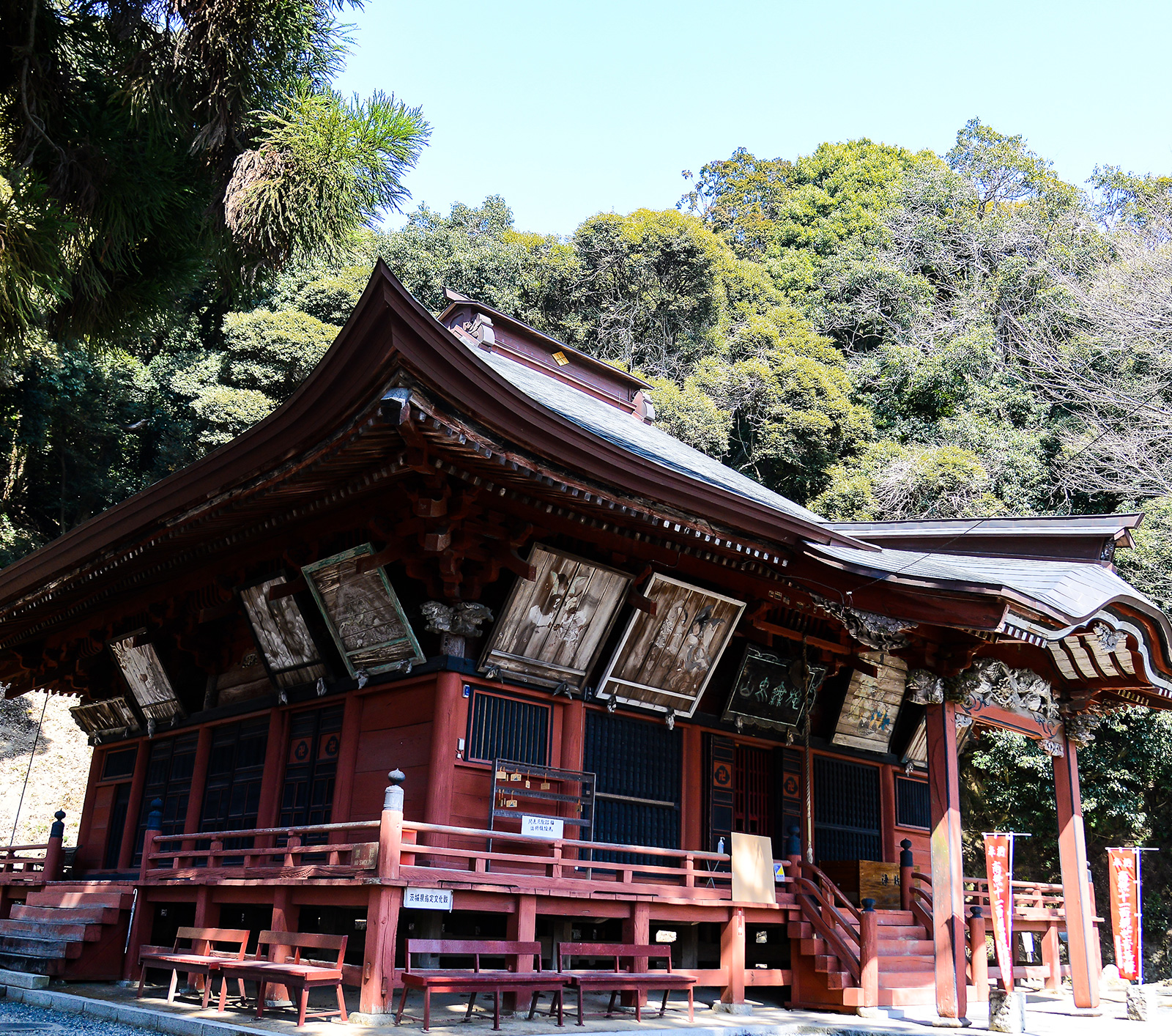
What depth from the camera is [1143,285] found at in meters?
31.0

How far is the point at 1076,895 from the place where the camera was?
12.4m

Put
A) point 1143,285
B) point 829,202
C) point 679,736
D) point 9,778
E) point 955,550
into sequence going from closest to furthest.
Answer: point 679,736
point 955,550
point 9,778
point 1143,285
point 829,202

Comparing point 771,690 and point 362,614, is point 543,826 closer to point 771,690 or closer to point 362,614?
point 362,614

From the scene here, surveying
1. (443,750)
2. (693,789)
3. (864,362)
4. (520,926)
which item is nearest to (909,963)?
(693,789)

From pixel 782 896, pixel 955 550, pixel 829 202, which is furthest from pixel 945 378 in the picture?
pixel 782 896

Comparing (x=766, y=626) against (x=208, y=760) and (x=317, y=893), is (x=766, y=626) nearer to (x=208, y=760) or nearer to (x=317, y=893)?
(x=317, y=893)

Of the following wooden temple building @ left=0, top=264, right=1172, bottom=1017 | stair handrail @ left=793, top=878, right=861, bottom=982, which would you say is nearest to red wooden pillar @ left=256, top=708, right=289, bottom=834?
wooden temple building @ left=0, top=264, right=1172, bottom=1017

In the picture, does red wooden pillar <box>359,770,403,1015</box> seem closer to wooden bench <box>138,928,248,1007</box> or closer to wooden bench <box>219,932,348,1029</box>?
wooden bench <box>219,932,348,1029</box>

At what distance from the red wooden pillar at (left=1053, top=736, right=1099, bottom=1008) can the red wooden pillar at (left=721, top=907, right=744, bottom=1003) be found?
446 cm

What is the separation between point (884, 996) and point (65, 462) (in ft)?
95.0

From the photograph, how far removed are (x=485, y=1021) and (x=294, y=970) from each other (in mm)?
1838

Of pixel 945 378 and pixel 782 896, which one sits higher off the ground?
pixel 945 378

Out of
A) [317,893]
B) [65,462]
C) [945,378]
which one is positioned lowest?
[317,893]

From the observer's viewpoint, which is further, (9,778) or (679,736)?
(9,778)
